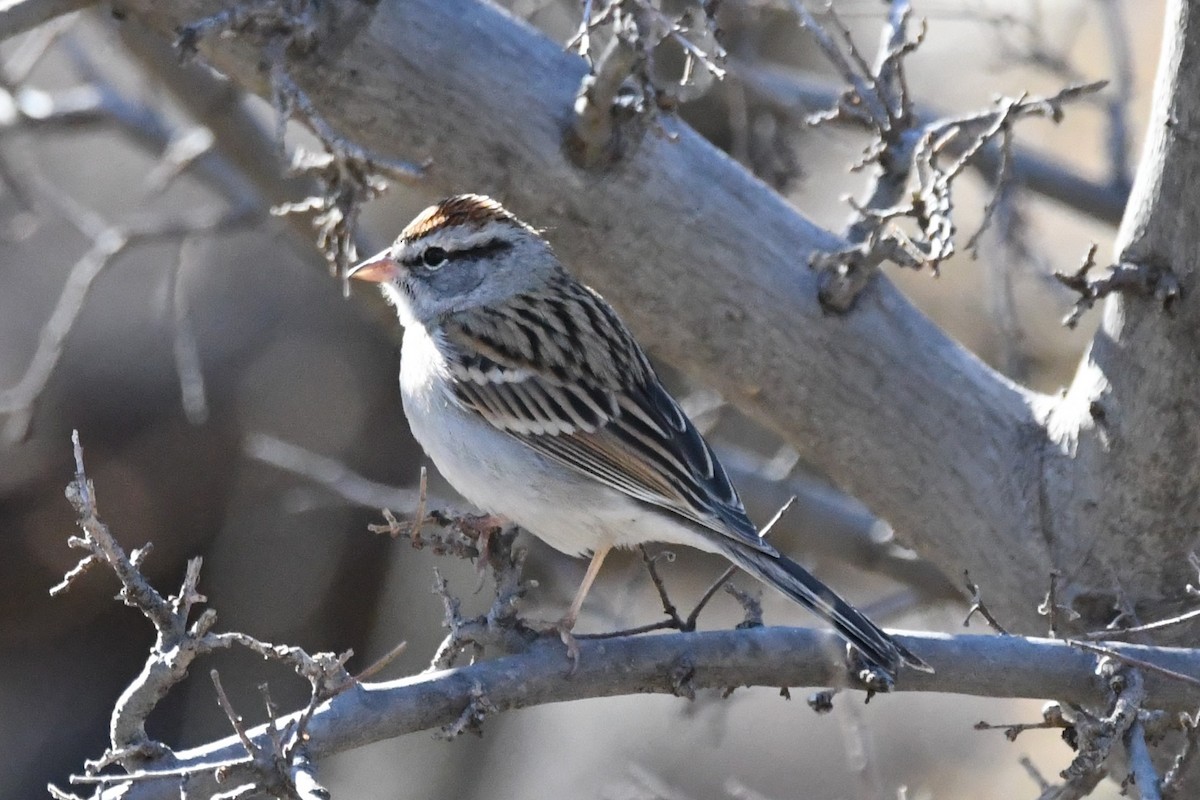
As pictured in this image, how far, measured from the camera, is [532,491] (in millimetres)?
3902

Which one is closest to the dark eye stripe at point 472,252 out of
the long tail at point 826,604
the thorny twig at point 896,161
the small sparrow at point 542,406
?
the small sparrow at point 542,406

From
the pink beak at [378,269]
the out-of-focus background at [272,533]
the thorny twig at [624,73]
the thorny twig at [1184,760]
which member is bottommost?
the out-of-focus background at [272,533]

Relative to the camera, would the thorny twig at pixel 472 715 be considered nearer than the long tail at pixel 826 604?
Yes

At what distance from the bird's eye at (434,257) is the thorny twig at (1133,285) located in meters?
1.87

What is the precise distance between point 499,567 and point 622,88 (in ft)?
4.29

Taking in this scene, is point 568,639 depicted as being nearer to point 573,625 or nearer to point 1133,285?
point 573,625

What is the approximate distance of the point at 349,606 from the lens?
337 inches

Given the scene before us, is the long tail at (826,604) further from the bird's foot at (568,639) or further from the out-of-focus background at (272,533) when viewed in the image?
the out-of-focus background at (272,533)

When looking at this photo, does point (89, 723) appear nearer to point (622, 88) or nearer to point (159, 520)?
point (159, 520)

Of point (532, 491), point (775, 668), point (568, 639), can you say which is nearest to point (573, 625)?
point (568, 639)

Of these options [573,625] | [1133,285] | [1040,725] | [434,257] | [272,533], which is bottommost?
[272,533]

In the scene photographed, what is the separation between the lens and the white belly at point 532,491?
3.86 metres

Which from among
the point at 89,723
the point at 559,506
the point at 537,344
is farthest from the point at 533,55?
the point at 89,723

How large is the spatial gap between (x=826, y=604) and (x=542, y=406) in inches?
46.5
